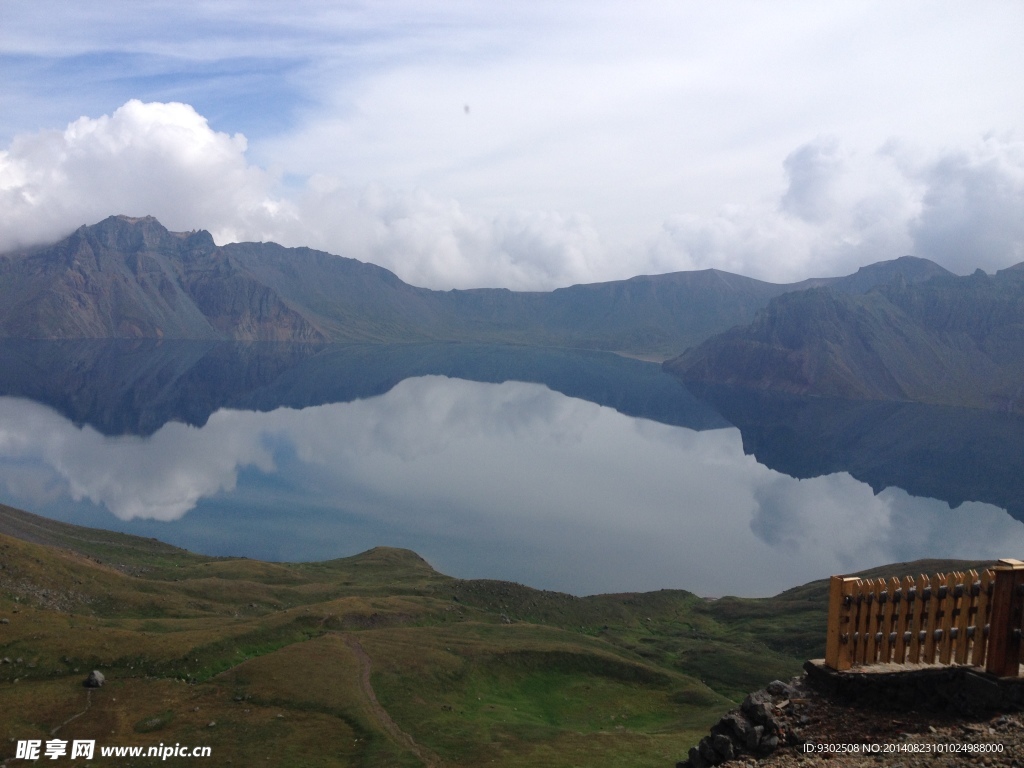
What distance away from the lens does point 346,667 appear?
32.2m

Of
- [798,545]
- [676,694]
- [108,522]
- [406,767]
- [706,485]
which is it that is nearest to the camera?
[406,767]

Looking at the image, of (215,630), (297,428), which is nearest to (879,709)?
(215,630)

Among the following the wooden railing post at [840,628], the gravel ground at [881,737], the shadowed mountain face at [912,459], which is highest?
the shadowed mountain face at [912,459]

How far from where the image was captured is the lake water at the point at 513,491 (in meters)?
83.3

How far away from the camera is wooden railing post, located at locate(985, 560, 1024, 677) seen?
10.9 metres

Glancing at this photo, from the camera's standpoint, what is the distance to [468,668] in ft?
117

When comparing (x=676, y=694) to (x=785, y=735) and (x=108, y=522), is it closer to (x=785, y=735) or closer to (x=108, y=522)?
(x=785, y=735)

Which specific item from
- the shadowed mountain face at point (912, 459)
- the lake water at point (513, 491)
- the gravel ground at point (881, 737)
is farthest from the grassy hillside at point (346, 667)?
the shadowed mountain face at point (912, 459)

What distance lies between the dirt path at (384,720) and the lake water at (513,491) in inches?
1568

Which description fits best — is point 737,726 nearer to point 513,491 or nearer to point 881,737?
point 881,737

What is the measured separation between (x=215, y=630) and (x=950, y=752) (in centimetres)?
3243

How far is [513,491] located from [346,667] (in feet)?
254

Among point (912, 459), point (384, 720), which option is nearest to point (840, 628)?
point (384, 720)

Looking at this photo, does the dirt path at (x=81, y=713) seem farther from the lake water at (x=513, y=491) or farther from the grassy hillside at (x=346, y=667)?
the lake water at (x=513, y=491)
